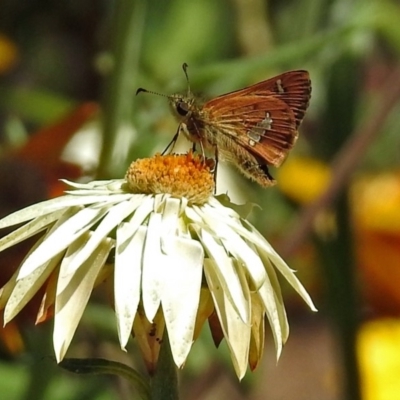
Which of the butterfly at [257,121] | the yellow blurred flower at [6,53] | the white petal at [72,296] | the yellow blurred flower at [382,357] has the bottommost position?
the white petal at [72,296]

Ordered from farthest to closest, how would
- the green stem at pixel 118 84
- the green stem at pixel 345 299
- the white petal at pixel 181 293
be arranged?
the green stem at pixel 345 299 → the green stem at pixel 118 84 → the white petal at pixel 181 293

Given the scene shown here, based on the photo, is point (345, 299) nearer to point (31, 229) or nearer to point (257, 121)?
point (257, 121)

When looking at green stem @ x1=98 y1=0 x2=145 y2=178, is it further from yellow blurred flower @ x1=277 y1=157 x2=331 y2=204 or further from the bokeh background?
yellow blurred flower @ x1=277 y1=157 x2=331 y2=204

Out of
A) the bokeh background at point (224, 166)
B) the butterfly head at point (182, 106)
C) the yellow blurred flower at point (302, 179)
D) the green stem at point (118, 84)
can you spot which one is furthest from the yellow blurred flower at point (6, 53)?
the butterfly head at point (182, 106)

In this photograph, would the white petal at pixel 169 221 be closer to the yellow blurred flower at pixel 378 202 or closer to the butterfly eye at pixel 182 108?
the butterfly eye at pixel 182 108

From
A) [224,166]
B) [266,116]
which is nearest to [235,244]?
[266,116]

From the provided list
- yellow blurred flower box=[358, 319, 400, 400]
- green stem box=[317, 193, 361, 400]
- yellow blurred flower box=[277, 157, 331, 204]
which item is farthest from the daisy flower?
yellow blurred flower box=[277, 157, 331, 204]
